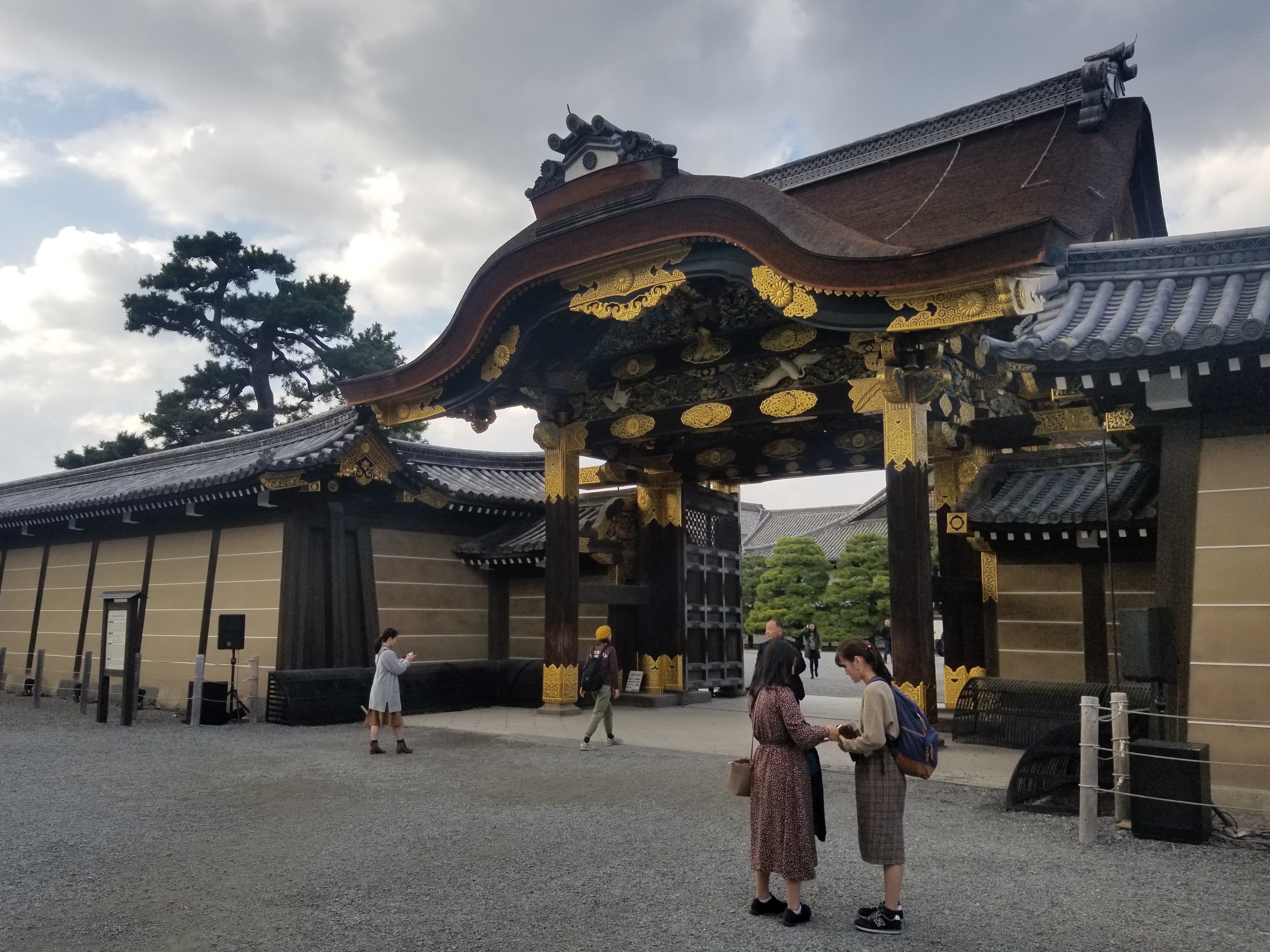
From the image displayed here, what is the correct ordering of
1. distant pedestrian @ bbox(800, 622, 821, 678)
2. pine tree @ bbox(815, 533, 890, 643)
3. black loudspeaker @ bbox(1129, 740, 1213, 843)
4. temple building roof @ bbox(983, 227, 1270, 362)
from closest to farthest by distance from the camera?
black loudspeaker @ bbox(1129, 740, 1213, 843) < temple building roof @ bbox(983, 227, 1270, 362) < distant pedestrian @ bbox(800, 622, 821, 678) < pine tree @ bbox(815, 533, 890, 643)

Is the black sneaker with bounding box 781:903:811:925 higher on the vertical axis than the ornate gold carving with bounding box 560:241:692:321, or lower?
lower

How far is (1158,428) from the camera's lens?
7.28 metres

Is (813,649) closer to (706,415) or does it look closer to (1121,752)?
(706,415)

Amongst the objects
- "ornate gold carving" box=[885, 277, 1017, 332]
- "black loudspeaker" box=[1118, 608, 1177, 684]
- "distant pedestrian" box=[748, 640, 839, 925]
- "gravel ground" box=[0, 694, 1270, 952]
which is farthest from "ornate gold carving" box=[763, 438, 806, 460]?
"distant pedestrian" box=[748, 640, 839, 925]

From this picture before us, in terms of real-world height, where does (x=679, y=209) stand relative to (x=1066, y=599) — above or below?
above

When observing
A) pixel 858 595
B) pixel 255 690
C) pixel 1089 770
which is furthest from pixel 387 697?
pixel 858 595

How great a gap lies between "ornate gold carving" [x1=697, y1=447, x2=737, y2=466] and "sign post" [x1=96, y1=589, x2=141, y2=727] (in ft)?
27.5

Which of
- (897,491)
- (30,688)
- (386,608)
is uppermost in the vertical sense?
(897,491)

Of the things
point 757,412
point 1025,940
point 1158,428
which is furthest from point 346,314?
point 1025,940

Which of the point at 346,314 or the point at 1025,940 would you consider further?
the point at 346,314

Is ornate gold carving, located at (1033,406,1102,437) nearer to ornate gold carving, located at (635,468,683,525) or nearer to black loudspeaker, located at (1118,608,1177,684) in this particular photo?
black loudspeaker, located at (1118,608,1177,684)

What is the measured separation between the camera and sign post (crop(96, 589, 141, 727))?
12.1m

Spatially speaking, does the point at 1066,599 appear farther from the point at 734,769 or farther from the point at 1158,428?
the point at 734,769

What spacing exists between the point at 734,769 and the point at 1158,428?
4.86 meters
